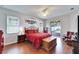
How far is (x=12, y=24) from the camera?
73.4 inches

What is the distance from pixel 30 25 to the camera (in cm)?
199

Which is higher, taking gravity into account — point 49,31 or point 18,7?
point 18,7

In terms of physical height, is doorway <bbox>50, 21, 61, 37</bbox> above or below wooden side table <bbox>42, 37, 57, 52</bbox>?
above

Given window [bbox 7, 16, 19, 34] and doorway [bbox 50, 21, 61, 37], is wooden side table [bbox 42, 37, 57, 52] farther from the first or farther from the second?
window [bbox 7, 16, 19, 34]

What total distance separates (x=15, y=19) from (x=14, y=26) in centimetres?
15

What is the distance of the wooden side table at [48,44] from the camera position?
6.27ft

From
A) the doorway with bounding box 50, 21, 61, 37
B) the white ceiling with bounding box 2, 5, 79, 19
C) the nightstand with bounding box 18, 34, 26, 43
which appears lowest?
the nightstand with bounding box 18, 34, 26, 43

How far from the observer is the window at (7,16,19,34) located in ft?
5.95

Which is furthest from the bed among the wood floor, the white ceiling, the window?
the white ceiling

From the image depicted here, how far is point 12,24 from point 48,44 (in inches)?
33.5

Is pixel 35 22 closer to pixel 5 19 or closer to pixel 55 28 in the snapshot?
pixel 55 28
